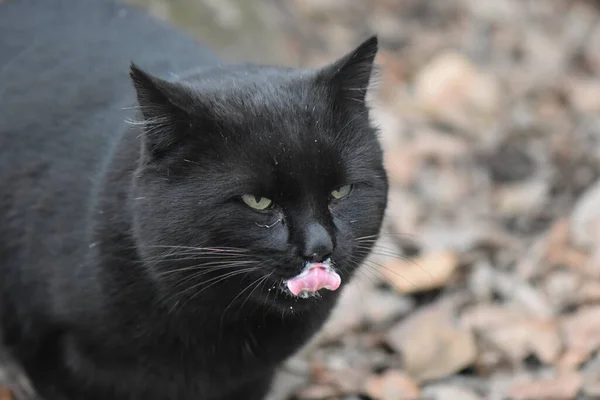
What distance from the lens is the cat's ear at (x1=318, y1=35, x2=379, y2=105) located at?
7.07 feet

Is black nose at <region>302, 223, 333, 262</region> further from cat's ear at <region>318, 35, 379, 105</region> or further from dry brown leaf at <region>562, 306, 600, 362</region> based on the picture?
dry brown leaf at <region>562, 306, 600, 362</region>

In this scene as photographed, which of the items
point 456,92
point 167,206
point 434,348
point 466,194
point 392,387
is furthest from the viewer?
point 456,92

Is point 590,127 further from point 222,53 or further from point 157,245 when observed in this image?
point 157,245

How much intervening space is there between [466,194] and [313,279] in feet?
7.45

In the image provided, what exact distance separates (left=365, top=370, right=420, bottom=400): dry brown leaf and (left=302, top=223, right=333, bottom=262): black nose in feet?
3.26

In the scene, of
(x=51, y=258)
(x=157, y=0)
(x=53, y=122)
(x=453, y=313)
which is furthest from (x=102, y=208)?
(x=157, y=0)

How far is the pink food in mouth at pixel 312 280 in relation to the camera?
1.97 metres

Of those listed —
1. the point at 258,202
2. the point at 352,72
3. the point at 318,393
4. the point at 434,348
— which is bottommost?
the point at 318,393

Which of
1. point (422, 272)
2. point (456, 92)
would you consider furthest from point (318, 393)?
point (456, 92)

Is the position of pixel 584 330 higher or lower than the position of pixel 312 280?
lower

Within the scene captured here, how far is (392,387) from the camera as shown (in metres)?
2.83

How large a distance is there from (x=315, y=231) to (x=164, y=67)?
3.20 ft

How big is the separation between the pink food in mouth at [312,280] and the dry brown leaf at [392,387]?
954mm

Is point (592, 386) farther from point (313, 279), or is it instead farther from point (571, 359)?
point (313, 279)
